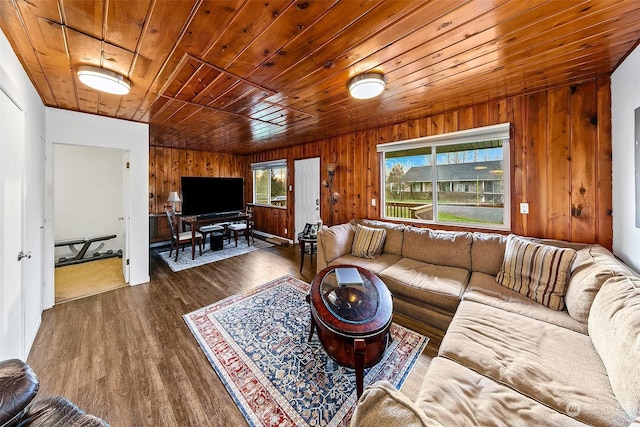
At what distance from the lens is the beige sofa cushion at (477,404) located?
3.05ft

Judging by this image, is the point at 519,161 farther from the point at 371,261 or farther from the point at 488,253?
the point at 371,261

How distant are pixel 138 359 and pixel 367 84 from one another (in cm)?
296

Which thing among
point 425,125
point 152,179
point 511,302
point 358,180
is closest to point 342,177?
point 358,180

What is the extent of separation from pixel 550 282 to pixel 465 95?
195 cm

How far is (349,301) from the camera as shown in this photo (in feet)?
6.03

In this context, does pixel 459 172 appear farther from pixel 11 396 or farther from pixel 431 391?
pixel 11 396

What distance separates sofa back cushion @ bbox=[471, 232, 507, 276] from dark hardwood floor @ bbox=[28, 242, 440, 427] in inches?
34.9

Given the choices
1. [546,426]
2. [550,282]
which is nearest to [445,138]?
[550,282]

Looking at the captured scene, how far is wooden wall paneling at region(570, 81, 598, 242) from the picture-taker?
7.26ft

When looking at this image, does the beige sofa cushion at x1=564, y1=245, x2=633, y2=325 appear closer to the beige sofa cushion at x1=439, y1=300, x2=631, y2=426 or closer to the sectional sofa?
the sectional sofa

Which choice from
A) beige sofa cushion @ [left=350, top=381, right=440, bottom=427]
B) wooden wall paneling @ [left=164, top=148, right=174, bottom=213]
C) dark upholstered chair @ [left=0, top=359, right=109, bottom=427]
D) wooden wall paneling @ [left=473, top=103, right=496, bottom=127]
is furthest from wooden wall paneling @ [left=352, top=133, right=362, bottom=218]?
wooden wall paneling @ [left=164, top=148, right=174, bottom=213]

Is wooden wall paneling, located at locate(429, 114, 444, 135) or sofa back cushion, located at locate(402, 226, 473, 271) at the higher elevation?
wooden wall paneling, located at locate(429, 114, 444, 135)

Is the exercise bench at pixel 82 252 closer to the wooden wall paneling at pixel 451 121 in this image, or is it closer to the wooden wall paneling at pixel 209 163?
the wooden wall paneling at pixel 209 163

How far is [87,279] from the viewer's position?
3.47m
